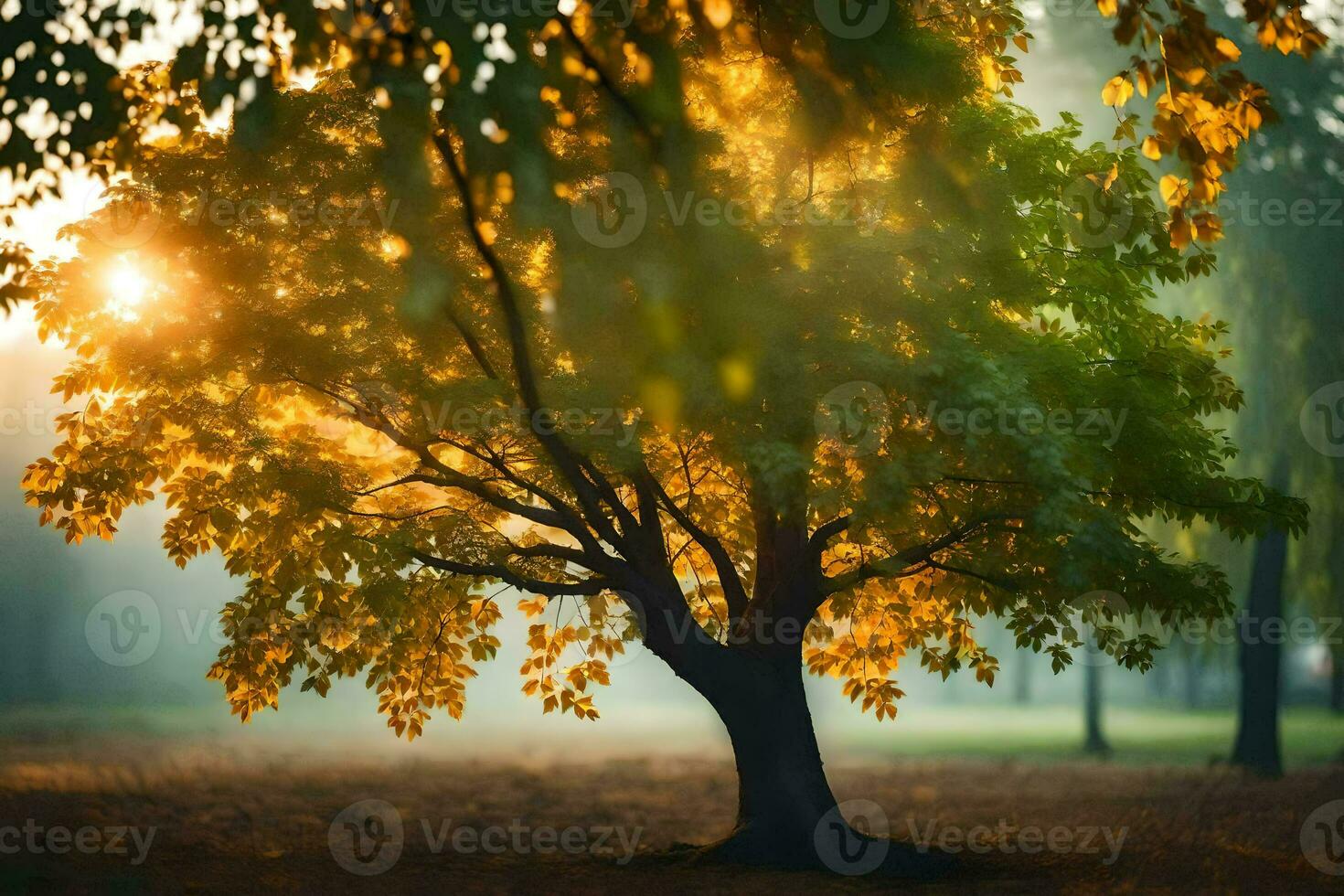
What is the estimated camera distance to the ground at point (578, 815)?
36.5ft

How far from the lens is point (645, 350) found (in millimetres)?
9445

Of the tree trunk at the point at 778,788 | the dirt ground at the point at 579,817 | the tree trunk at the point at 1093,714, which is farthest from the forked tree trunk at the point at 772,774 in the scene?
the tree trunk at the point at 1093,714

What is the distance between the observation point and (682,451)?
11352 mm

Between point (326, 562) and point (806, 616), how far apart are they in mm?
4837

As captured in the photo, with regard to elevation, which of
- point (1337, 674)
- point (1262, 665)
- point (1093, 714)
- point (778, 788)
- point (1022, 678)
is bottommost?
point (1022, 678)

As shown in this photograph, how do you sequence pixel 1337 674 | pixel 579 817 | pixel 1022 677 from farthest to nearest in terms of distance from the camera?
pixel 1022 677
pixel 1337 674
pixel 579 817

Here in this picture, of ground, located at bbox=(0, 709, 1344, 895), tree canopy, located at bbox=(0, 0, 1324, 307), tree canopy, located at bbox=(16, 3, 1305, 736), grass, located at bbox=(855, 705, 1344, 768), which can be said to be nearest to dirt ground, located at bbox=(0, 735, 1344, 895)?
ground, located at bbox=(0, 709, 1344, 895)

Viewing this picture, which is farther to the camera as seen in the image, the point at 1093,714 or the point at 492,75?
the point at 1093,714

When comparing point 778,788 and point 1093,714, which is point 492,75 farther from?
point 1093,714

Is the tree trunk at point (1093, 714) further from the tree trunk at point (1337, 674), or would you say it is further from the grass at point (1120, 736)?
the tree trunk at point (1337, 674)

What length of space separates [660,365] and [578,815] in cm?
1024

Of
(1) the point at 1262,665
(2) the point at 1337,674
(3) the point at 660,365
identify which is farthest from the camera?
(1) the point at 1262,665

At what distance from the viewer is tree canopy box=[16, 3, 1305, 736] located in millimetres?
8984

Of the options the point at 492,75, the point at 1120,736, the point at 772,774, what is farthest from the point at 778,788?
the point at 1120,736
